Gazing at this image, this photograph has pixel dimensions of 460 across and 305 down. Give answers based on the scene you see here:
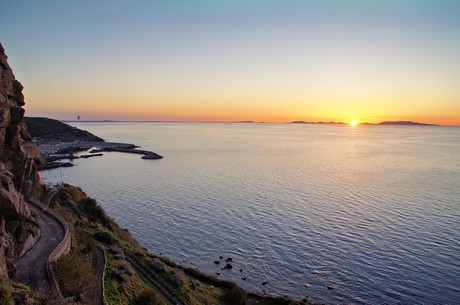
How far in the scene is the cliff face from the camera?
24312 mm

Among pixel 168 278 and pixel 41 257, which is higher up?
pixel 41 257

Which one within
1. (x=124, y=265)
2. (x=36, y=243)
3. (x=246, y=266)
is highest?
(x=36, y=243)

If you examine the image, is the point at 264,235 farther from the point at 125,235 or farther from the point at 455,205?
the point at 455,205

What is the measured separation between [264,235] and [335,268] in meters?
13.9

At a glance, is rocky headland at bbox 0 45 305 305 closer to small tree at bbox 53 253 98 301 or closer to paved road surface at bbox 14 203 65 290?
small tree at bbox 53 253 98 301

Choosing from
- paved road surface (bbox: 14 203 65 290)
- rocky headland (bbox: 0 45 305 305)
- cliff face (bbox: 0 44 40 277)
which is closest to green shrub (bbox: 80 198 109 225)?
rocky headland (bbox: 0 45 305 305)

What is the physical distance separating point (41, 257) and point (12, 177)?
6.61 meters

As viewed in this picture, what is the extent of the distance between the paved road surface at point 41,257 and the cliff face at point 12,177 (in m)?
0.75

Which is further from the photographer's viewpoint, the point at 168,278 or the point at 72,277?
the point at 168,278

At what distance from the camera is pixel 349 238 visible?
57.0m

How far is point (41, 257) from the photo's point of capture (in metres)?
28.1

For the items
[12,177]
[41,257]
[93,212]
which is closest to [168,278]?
[41,257]

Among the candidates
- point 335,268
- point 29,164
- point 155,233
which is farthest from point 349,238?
point 29,164

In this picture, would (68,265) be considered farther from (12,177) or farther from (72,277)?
(12,177)
